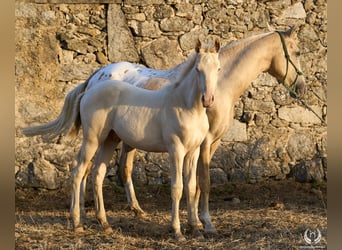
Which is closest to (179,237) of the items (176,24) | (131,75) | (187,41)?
(131,75)

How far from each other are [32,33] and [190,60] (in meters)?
3.36

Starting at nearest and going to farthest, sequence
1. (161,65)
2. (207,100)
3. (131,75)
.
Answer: (207,100)
(131,75)
(161,65)

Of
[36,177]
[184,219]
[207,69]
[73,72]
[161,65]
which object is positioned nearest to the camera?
[207,69]

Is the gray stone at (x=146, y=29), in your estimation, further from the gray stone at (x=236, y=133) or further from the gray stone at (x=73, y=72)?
the gray stone at (x=236, y=133)

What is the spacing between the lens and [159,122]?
4574 mm

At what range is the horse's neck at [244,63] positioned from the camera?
5.19 meters

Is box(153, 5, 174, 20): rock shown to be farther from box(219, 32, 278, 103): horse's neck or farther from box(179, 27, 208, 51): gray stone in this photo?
box(219, 32, 278, 103): horse's neck

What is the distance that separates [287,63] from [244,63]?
18.3 inches

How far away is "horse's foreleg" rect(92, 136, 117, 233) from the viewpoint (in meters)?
4.96

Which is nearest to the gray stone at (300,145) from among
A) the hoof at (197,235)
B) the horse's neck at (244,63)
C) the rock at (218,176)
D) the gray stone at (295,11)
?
the rock at (218,176)

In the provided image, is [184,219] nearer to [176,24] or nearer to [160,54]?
[160,54]

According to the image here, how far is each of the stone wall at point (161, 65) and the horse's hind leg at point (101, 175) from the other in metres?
2.05

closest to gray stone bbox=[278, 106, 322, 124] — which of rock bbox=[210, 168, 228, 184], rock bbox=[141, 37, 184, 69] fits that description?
rock bbox=[210, 168, 228, 184]

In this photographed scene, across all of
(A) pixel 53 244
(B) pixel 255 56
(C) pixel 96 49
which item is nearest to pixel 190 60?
(B) pixel 255 56
